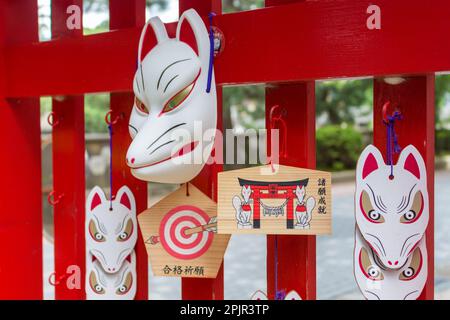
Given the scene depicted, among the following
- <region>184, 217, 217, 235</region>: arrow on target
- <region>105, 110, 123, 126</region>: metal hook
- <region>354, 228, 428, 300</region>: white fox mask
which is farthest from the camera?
<region>105, 110, 123, 126</region>: metal hook

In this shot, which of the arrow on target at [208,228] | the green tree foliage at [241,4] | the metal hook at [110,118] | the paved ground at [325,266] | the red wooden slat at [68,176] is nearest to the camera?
the arrow on target at [208,228]

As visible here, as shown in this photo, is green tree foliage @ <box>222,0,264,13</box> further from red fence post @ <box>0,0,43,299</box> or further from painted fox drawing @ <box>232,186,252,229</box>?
painted fox drawing @ <box>232,186,252,229</box>

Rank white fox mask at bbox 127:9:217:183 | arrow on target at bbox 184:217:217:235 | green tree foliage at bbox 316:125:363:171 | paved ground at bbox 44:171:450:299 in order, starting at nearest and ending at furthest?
1. white fox mask at bbox 127:9:217:183
2. arrow on target at bbox 184:217:217:235
3. paved ground at bbox 44:171:450:299
4. green tree foliage at bbox 316:125:363:171

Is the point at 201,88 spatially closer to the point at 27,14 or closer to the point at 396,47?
the point at 396,47

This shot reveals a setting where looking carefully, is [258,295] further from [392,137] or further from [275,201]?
[392,137]

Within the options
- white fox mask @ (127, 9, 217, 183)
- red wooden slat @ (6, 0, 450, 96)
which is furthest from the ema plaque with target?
red wooden slat @ (6, 0, 450, 96)

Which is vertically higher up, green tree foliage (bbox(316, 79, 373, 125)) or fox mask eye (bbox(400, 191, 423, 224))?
green tree foliage (bbox(316, 79, 373, 125))

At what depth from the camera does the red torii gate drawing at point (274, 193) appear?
1.31m

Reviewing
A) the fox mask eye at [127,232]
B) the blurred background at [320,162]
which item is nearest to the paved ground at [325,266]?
the blurred background at [320,162]

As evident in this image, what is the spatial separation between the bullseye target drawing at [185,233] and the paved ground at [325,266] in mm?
2208

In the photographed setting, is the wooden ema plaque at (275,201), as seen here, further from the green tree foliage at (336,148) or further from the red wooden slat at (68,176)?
the green tree foliage at (336,148)

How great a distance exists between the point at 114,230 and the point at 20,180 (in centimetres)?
45

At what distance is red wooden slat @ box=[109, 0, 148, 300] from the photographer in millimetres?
1680

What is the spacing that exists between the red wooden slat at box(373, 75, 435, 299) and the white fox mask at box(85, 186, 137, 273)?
0.73 m
